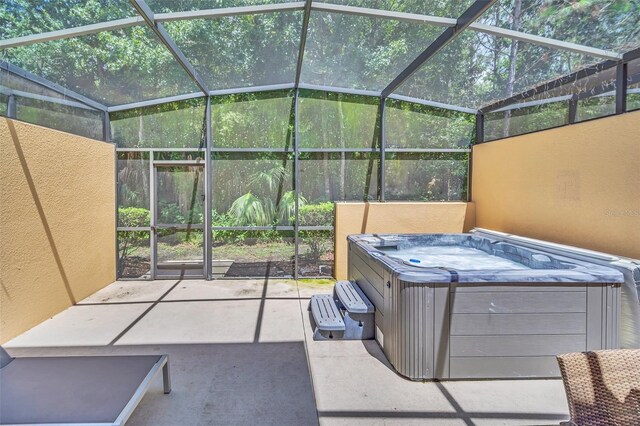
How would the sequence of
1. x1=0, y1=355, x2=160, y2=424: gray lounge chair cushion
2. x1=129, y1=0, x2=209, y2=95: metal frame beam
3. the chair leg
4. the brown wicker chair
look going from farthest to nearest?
x1=129, y1=0, x2=209, y2=95: metal frame beam, the chair leg, x1=0, y1=355, x2=160, y2=424: gray lounge chair cushion, the brown wicker chair

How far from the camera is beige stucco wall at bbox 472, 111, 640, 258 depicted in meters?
3.07

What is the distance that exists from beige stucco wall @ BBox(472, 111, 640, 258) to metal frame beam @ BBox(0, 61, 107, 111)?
5600mm

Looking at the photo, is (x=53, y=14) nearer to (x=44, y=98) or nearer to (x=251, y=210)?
(x=44, y=98)

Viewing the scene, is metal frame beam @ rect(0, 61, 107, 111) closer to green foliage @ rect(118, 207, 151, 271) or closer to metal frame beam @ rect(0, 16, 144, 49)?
metal frame beam @ rect(0, 16, 144, 49)

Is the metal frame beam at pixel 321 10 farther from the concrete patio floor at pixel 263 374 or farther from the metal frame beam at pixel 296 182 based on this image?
the concrete patio floor at pixel 263 374

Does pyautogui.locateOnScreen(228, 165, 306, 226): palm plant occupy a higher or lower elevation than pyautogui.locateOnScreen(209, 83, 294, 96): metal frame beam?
lower

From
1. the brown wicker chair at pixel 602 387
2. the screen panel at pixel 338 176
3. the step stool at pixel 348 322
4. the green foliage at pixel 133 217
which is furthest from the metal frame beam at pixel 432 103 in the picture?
the brown wicker chair at pixel 602 387

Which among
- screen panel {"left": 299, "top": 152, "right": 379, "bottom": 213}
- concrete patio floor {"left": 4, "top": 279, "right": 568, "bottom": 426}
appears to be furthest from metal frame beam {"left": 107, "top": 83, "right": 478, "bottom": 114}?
concrete patio floor {"left": 4, "top": 279, "right": 568, "bottom": 426}

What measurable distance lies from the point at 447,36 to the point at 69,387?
3.99m

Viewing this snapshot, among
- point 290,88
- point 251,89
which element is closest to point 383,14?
point 290,88

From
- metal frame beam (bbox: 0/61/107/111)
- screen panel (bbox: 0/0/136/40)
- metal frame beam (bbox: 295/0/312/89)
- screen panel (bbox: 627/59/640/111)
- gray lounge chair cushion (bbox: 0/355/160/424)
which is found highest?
metal frame beam (bbox: 295/0/312/89)

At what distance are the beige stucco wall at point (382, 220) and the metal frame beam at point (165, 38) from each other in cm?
267

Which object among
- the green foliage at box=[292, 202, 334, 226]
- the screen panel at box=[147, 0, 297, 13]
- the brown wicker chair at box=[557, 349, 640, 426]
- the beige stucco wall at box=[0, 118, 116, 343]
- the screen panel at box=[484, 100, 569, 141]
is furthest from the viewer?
the green foliage at box=[292, 202, 334, 226]

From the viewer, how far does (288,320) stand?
3770 mm
